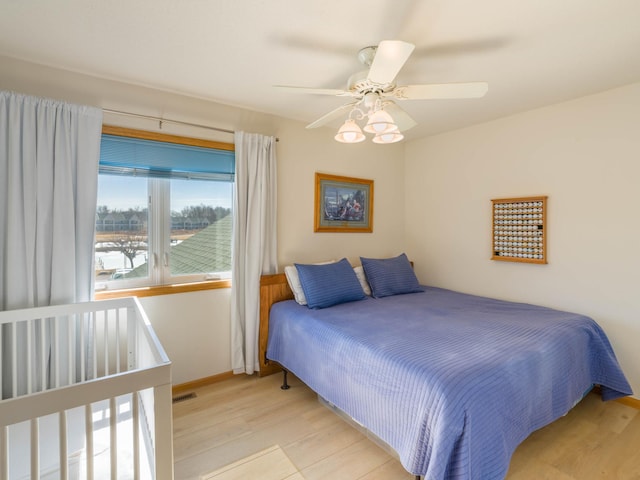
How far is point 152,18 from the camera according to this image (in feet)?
5.17

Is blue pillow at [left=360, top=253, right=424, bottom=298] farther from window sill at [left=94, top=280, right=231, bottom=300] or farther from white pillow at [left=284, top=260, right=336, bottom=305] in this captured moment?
window sill at [left=94, top=280, right=231, bottom=300]

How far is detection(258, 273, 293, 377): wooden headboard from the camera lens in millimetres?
2764

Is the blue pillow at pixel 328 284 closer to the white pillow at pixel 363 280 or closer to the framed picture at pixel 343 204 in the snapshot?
the white pillow at pixel 363 280

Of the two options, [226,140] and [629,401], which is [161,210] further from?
[629,401]

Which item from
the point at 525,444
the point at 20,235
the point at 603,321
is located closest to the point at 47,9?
the point at 20,235

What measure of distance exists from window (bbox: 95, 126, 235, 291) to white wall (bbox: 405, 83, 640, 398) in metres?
2.35

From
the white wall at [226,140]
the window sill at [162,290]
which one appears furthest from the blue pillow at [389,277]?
the window sill at [162,290]

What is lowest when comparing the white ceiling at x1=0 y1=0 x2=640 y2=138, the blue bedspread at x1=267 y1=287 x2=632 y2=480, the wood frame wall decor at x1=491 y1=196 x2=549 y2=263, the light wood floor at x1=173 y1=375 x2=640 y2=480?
the light wood floor at x1=173 y1=375 x2=640 y2=480

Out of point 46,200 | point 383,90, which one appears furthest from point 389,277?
point 46,200

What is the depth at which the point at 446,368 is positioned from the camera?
149cm

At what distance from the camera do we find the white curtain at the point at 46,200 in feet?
6.06

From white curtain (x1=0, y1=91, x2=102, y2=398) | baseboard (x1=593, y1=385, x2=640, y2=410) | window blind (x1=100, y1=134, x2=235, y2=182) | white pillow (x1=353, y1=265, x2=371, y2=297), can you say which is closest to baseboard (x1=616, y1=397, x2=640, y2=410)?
baseboard (x1=593, y1=385, x2=640, y2=410)

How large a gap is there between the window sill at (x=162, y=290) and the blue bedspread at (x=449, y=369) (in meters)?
0.58

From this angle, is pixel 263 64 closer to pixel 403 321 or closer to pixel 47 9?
pixel 47 9
